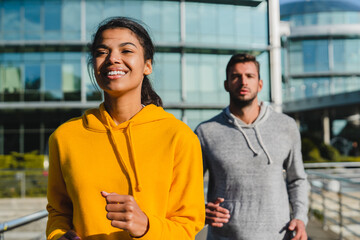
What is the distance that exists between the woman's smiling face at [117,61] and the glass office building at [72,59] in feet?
64.4

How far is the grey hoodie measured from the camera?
7.00 feet

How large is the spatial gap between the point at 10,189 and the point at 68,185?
15433 mm

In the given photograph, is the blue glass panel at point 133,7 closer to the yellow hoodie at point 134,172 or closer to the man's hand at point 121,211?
the yellow hoodie at point 134,172

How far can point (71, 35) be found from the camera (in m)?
21.7

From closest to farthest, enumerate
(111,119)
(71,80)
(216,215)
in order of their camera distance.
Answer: (111,119) → (216,215) → (71,80)

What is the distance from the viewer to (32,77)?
22.1 meters

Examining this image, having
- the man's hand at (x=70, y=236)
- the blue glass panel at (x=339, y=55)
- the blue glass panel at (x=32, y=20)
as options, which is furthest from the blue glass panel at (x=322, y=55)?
the man's hand at (x=70, y=236)

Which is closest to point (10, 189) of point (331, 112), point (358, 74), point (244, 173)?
point (244, 173)

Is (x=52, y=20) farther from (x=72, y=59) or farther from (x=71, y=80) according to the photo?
(x=71, y=80)

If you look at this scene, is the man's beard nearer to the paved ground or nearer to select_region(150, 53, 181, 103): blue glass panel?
the paved ground

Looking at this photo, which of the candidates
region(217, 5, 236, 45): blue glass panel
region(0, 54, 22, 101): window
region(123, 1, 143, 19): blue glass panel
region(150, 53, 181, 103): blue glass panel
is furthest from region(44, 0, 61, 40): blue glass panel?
region(217, 5, 236, 45): blue glass panel

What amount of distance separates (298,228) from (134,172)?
133 centimetres

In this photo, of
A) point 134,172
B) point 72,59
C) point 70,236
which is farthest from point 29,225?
point 72,59

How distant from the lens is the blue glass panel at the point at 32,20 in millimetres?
21781
